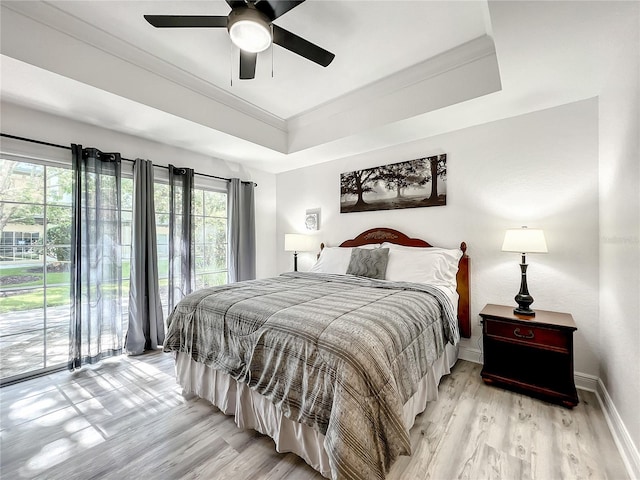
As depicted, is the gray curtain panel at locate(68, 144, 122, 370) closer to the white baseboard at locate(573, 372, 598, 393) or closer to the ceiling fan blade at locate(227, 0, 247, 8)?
the ceiling fan blade at locate(227, 0, 247, 8)

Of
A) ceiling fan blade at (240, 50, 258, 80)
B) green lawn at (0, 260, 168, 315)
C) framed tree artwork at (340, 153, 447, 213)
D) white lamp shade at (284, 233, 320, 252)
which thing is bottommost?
green lawn at (0, 260, 168, 315)

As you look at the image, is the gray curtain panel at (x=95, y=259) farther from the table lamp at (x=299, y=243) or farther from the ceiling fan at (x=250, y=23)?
the table lamp at (x=299, y=243)

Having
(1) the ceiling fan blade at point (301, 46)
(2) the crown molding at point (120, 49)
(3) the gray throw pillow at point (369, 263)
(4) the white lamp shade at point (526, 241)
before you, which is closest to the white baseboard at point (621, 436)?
(4) the white lamp shade at point (526, 241)

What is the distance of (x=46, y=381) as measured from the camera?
247cm


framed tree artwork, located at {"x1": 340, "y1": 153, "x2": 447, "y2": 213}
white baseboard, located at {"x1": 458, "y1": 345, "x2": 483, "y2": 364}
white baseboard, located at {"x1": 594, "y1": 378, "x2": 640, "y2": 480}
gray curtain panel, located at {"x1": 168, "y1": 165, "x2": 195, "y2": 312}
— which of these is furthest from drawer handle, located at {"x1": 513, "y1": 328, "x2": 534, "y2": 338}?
gray curtain panel, located at {"x1": 168, "y1": 165, "x2": 195, "y2": 312}

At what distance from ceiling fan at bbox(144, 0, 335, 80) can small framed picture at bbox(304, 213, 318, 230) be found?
256 centimetres

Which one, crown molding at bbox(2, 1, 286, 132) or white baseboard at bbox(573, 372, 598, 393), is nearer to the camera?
crown molding at bbox(2, 1, 286, 132)

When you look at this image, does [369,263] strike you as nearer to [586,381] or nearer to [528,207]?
[528,207]

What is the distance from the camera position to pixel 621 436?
5.30 feet

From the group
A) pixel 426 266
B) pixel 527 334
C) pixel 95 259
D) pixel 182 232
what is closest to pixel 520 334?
pixel 527 334

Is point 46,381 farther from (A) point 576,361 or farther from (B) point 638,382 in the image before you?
(A) point 576,361

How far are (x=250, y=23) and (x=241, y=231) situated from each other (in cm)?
293

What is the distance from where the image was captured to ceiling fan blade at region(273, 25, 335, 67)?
1819 millimetres

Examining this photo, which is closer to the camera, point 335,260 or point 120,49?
point 120,49
